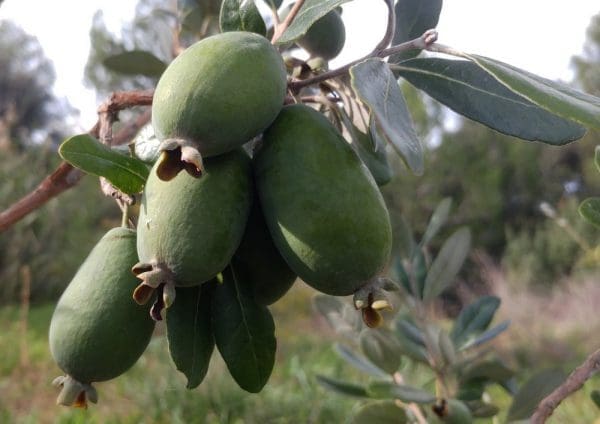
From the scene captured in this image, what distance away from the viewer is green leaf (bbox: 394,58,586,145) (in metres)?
0.54

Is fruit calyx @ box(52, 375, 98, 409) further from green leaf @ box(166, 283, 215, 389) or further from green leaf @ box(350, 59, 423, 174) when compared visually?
green leaf @ box(350, 59, 423, 174)

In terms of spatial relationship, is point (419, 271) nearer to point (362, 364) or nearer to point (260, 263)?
point (362, 364)

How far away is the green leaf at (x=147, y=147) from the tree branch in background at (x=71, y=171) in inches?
2.1

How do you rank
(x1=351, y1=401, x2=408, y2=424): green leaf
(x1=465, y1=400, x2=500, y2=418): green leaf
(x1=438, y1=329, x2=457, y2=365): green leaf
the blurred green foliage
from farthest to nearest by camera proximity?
the blurred green foliage → (x1=438, y1=329, x2=457, y2=365): green leaf → (x1=465, y1=400, x2=500, y2=418): green leaf → (x1=351, y1=401, x2=408, y2=424): green leaf

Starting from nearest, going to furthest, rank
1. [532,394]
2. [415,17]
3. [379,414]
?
[415,17]
[379,414]
[532,394]

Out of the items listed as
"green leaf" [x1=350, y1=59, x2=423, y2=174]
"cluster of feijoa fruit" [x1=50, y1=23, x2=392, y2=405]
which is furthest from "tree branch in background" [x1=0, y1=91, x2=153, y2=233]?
"green leaf" [x1=350, y1=59, x2=423, y2=174]

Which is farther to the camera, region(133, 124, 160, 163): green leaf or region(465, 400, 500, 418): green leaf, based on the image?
region(465, 400, 500, 418): green leaf

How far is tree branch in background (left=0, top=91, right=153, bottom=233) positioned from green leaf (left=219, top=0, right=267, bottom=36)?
0.37ft

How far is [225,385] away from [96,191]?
23.0 ft

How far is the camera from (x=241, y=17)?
1.97 ft

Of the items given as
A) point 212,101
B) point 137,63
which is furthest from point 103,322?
point 137,63

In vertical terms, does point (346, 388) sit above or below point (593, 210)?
below

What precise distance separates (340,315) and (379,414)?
1.16 feet

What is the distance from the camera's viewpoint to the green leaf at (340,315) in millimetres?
1251
